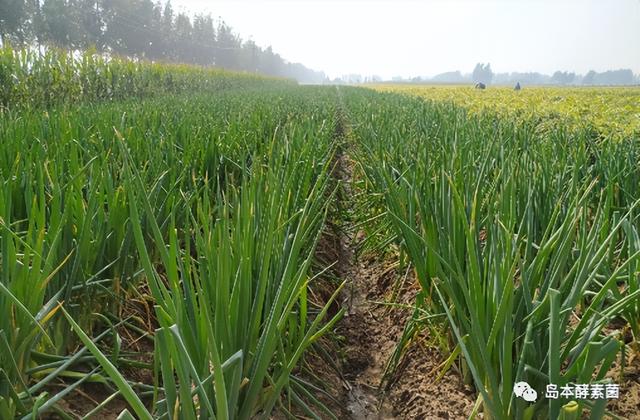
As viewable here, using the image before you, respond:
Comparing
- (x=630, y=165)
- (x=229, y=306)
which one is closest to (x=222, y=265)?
(x=229, y=306)

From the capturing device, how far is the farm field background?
0.90 metres

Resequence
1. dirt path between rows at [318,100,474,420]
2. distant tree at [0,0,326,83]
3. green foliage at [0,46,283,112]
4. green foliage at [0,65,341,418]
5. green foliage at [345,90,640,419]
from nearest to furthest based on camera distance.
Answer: green foliage at [0,65,341,418]
green foliage at [345,90,640,419]
dirt path between rows at [318,100,474,420]
green foliage at [0,46,283,112]
distant tree at [0,0,326,83]

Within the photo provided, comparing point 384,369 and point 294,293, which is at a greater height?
→ point 294,293

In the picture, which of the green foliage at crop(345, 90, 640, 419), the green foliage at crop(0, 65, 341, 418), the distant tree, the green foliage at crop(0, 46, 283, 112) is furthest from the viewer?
the distant tree

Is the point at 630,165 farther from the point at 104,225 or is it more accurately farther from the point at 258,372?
the point at 104,225

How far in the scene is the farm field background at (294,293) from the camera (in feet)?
2.96

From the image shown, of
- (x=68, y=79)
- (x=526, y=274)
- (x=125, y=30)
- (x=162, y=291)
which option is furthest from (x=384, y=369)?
(x=125, y=30)

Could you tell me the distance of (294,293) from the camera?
989mm

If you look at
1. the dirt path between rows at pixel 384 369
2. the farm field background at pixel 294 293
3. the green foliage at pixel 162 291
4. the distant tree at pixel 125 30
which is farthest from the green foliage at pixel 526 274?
the distant tree at pixel 125 30

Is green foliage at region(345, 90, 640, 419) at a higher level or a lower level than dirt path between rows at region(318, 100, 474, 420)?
higher

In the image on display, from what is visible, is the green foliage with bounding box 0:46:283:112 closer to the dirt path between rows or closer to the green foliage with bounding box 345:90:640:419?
the dirt path between rows

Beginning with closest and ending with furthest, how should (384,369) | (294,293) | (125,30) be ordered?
(294,293), (384,369), (125,30)

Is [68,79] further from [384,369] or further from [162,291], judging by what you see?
[162,291]

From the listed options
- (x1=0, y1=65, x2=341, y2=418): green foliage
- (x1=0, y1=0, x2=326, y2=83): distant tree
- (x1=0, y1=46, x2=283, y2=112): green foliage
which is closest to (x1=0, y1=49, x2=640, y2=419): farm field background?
(x1=0, y1=65, x2=341, y2=418): green foliage
